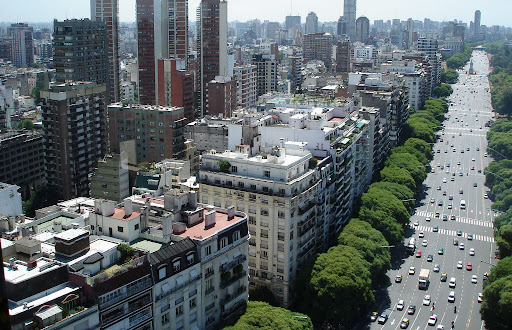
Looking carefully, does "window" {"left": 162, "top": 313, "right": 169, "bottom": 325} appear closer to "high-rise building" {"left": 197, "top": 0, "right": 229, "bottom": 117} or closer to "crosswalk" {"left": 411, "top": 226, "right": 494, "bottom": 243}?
"crosswalk" {"left": 411, "top": 226, "right": 494, "bottom": 243}

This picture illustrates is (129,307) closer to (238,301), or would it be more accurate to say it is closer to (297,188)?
(238,301)

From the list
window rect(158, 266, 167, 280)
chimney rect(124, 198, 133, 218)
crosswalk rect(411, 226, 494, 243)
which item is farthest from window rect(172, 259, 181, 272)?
crosswalk rect(411, 226, 494, 243)

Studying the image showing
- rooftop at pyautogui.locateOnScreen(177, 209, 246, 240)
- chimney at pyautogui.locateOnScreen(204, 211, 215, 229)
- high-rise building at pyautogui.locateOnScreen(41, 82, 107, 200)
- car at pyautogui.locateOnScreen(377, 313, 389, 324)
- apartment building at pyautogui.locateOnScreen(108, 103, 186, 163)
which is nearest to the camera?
rooftop at pyautogui.locateOnScreen(177, 209, 246, 240)

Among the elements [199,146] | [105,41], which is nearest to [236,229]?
[199,146]

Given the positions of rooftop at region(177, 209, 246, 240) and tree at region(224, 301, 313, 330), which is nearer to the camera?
rooftop at region(177, 209, 246, 240)

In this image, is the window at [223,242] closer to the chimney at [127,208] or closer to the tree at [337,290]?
the chimney at [127,208]

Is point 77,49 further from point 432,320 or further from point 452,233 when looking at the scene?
point 432,320

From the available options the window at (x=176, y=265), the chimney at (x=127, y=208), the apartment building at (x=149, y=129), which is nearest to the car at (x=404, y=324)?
the window at (x=176, y=265)
